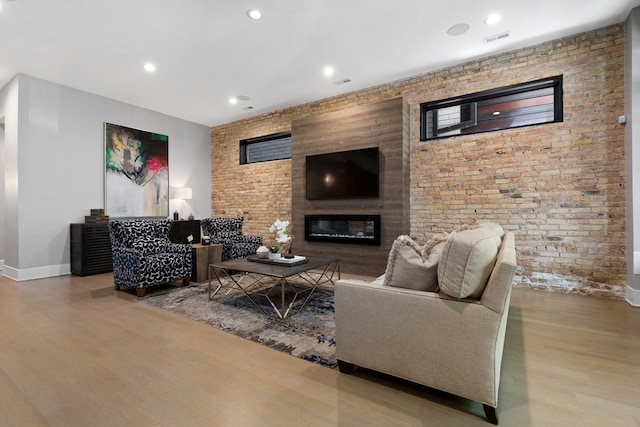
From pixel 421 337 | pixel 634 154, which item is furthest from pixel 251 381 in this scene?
pixel 634 154

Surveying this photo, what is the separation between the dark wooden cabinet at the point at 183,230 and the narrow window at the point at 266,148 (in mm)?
1809

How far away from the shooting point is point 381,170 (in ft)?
15.7

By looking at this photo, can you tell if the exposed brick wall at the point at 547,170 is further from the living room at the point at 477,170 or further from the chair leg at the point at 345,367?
the chair leg at the point at 345,367

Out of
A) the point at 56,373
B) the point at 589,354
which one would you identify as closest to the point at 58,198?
the point at 56,373

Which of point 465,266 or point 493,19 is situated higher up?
point 493,19

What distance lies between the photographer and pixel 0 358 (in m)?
2.13

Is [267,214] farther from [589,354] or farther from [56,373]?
[589,354]

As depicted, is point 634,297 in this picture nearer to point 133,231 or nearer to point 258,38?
point 258,38

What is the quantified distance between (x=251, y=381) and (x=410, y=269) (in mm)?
1193

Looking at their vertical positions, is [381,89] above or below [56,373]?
above

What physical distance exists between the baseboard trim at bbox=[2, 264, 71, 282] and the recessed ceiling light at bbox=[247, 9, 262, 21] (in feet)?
16.3

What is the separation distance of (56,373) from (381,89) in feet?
17.4

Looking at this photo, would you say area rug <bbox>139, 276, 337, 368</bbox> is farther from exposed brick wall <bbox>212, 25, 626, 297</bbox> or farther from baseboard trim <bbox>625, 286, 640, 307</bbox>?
baseboard trim <bbox>625, 286, 640, 307</bbox>

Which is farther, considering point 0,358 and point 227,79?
point 227,79
